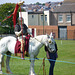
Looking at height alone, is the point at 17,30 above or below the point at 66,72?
above

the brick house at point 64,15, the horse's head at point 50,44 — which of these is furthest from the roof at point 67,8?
the horse's head at point 50,44

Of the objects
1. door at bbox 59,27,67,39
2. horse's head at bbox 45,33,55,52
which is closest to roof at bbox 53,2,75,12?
door at bbox 59,27,67,39

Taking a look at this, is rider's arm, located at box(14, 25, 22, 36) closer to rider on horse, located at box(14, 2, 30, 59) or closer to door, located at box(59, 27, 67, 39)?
rider on horse, located at box(14, 2, 30, 59)

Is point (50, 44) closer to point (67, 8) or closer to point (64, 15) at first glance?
point (64, 15)

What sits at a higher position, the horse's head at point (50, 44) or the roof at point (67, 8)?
the roof at point (67, 8)

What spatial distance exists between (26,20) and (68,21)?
34.7 ft

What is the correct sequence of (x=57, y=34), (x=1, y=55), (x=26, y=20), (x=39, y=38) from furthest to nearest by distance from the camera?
(x=26, y=20), (x=57, y=34), (x=1, y=55), (x=39, y=38)

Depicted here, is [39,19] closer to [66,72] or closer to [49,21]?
[49,21]

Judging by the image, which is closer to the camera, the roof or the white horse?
the white horse

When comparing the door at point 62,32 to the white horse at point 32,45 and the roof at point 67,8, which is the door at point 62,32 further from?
the white horse at point 32,45

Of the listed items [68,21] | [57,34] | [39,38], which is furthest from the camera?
[68,21]

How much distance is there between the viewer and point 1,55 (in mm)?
10695

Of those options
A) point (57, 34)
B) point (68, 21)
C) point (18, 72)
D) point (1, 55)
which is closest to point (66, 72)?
point (18, 72)

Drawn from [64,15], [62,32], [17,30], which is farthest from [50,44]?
[64,15]
